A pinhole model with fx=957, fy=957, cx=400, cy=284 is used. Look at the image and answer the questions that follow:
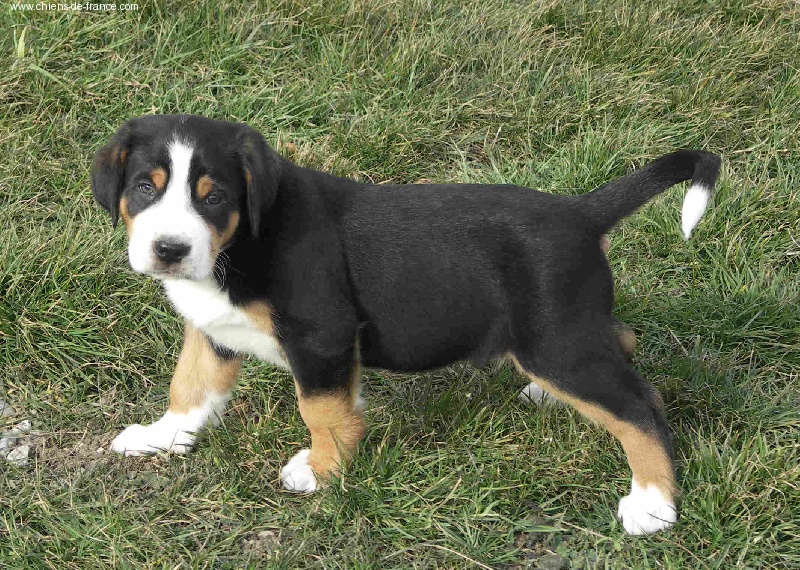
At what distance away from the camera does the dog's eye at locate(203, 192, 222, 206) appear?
3230 millimetres

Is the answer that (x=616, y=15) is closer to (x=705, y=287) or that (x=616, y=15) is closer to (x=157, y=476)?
(x=705, y=287)

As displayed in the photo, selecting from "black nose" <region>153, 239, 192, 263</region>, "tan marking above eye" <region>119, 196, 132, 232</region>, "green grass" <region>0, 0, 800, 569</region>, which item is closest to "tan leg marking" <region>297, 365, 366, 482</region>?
"green grass" <region>0, 0, 800, 569</region>

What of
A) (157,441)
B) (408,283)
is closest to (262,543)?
(157,441)

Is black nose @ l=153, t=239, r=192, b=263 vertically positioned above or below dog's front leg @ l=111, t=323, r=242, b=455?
above

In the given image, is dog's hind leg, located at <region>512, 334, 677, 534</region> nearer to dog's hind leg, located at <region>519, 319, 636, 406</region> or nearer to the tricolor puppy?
the tricolor puppy

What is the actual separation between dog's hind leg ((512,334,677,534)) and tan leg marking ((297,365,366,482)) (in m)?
0.65

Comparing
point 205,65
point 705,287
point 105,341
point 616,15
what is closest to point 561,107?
point 616,15

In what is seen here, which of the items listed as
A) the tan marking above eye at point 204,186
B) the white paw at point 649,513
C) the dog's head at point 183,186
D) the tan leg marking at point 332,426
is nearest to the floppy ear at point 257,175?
the dog's head at point 183,186

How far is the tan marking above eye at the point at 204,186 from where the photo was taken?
320cm

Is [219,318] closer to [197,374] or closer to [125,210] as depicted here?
[125,210]

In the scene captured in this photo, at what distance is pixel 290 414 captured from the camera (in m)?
4.16

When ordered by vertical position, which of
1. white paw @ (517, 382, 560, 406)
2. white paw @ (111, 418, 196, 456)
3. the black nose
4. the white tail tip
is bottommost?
white paw @ (111, 418, 196, 456)

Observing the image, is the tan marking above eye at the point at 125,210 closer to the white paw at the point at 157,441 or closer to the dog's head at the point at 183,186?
the dog's head at the point at 183,186

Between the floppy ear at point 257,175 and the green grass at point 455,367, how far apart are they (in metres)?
1.12
